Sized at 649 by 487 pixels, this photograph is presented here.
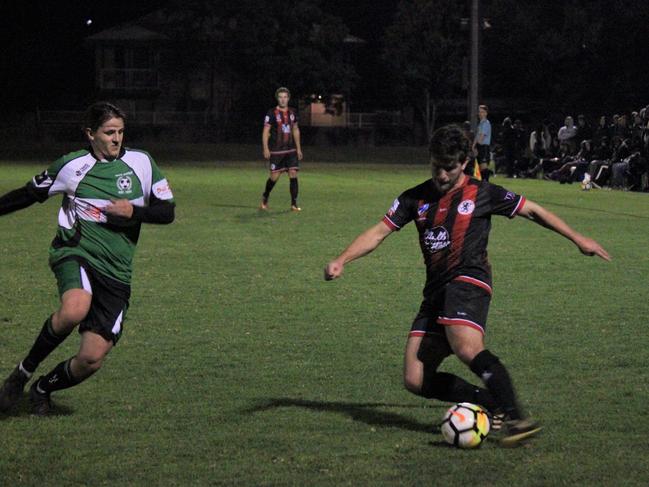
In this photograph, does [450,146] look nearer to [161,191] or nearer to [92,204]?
[161,191]

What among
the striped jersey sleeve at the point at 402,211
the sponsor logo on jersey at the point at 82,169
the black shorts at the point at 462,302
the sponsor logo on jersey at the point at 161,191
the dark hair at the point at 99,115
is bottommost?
the black shorts at the point at 462,302

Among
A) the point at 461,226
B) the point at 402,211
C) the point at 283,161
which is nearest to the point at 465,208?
the point at 461,226

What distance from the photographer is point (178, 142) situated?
62625mm

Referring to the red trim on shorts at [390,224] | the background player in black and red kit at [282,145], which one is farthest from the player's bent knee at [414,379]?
the background player in black and red kit at [282,145]

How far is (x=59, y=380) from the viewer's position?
6.43 meters

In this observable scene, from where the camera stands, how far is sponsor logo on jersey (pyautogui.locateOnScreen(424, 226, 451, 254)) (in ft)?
19.8

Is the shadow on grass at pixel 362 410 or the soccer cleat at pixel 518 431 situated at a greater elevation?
the soccer cleat at pixel 518 431

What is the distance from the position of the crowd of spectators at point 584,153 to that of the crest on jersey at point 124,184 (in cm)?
2172

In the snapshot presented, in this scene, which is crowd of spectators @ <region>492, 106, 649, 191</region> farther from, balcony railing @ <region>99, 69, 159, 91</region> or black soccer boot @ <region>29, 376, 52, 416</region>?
balcony railing @ <region>99, 69, 159, 91</region>

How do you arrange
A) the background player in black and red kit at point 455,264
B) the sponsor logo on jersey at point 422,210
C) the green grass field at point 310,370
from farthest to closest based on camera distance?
the sponsor logo on jersey at point 422,210 < the background player in black and red kit at point 455,264 < the green grass field at point 310,370

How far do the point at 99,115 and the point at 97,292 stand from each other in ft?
3.00

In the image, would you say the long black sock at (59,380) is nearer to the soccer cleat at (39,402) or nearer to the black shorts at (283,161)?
the soccer cleat at (39,402)

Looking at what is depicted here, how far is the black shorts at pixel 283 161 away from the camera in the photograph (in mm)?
20219

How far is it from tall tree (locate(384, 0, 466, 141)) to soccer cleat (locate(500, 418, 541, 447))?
61.8 meters
